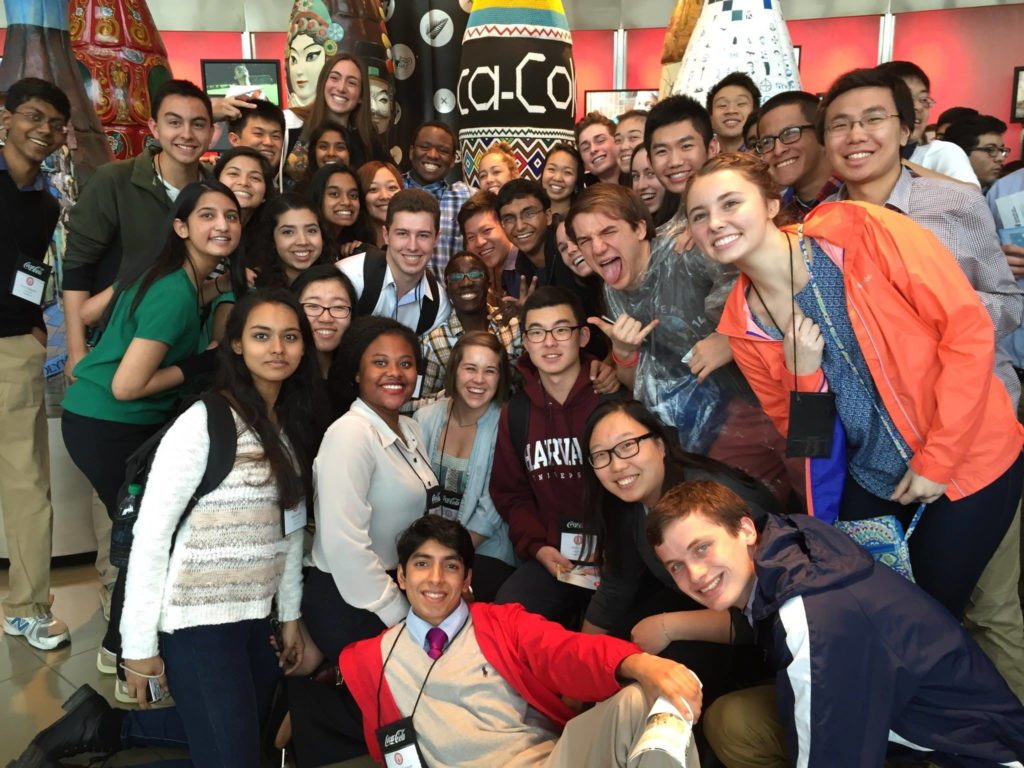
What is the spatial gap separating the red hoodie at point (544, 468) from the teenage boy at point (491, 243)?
83 centimetres

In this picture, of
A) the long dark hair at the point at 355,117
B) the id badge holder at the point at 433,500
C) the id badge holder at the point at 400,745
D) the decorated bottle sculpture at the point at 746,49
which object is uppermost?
the decorated bottle sculpture at the point at 746,49

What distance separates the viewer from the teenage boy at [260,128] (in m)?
3.80

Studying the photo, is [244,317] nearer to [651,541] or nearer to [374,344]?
[374,344]

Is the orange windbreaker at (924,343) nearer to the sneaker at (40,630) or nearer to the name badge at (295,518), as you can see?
the name badge at (295,518)

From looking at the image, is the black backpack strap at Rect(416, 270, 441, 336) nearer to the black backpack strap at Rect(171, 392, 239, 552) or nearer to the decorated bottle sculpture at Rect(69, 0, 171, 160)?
the black backpack strap at Rect(171, 392, 239, 552)

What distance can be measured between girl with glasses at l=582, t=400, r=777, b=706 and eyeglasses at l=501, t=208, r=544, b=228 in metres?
1.37

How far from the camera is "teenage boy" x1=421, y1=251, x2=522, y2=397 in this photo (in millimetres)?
3402

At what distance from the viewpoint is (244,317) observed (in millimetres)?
2449

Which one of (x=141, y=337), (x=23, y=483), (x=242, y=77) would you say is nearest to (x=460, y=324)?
(x=141, y=337)

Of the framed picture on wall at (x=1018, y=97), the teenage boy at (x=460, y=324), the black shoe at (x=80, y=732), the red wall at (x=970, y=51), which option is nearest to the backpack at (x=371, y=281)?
the teenage boy at (x=460, y=324)

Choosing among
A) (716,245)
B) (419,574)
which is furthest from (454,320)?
(716,245)

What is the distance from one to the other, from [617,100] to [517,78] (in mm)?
5019

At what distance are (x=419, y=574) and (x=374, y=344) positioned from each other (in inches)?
33.4

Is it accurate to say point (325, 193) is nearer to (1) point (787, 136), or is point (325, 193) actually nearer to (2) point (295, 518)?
(2) point (295, 518)
